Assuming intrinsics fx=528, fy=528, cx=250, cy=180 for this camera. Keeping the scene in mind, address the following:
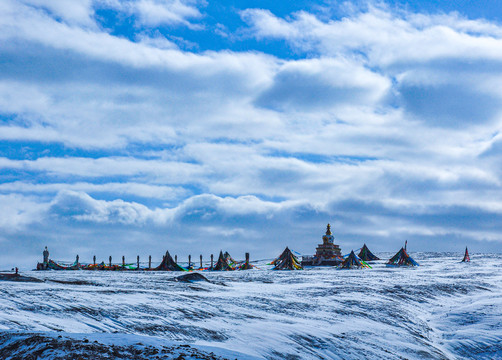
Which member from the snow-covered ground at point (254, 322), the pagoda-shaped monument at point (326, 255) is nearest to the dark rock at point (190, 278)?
the snow-covered ground at point (254, 322)

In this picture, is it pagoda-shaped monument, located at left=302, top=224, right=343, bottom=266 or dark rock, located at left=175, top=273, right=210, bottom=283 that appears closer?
dark rock, located at left=175, top=273, right=210, bottom=283

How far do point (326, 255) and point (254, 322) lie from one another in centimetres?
5112

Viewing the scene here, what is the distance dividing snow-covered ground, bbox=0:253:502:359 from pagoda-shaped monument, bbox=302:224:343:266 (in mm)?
39159

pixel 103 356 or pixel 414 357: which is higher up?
pixel 103 356

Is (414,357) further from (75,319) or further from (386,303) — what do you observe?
(75,319)

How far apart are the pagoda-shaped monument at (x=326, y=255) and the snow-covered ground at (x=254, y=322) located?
1542 inches

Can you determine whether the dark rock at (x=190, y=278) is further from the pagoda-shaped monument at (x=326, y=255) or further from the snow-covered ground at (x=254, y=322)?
the pagoda-shaped monument at (x=326, y=255)

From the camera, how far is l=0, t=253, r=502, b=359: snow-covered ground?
1505cm

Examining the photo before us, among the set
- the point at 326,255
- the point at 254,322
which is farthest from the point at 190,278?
the point at 326,255

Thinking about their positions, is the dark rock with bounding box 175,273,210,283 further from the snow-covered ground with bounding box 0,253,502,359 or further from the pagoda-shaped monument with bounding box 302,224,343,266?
the pagoda-shaped monument with bounding box 302,224,343,266

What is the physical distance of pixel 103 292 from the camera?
71.6ft

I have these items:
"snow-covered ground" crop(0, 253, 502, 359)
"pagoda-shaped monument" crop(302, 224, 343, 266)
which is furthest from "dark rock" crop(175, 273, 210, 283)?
"pagoda-shaped monument" crop(302, 224, 343, 266)

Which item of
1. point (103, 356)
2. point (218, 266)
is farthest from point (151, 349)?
point (218, 266)

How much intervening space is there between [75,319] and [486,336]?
14718mm
